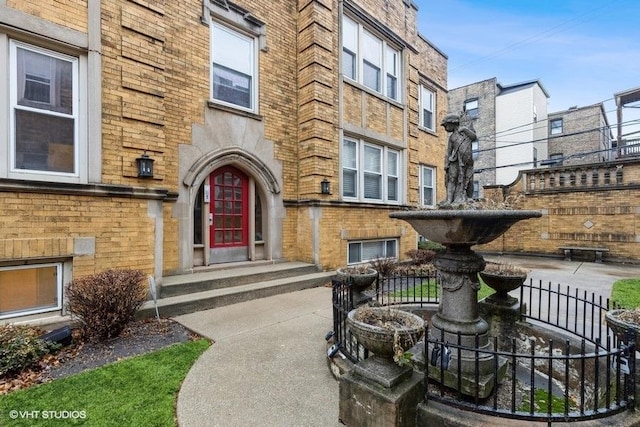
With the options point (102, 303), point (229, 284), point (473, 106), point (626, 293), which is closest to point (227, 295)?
point (229, 284)

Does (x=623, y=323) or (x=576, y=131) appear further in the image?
(x=576, y=131)

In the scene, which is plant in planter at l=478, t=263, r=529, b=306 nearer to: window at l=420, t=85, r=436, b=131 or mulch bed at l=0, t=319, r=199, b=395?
mulch bed at l=0, t=319, r=199, b=395

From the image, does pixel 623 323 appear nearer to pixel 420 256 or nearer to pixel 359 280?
pixel 359 280

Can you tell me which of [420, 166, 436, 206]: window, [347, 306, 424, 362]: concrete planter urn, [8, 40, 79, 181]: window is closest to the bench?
[420, 166, 436, 206]: window

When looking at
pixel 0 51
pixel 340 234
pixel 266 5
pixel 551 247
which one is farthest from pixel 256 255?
pixel 551 247

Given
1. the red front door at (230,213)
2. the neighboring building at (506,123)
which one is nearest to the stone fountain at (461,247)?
the red front door at (230,213)

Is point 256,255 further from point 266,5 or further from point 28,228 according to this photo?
point 266,5

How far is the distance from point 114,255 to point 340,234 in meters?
5.23

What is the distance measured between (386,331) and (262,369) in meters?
1.77

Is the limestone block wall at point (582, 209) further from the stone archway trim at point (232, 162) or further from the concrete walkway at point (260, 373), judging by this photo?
the concrete walkway at point (260, 373)

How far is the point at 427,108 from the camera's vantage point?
13.1 m

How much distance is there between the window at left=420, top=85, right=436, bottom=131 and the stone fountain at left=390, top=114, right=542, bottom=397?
32.0 ft

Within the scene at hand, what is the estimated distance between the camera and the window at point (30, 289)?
169 inches

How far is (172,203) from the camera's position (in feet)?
21.0
